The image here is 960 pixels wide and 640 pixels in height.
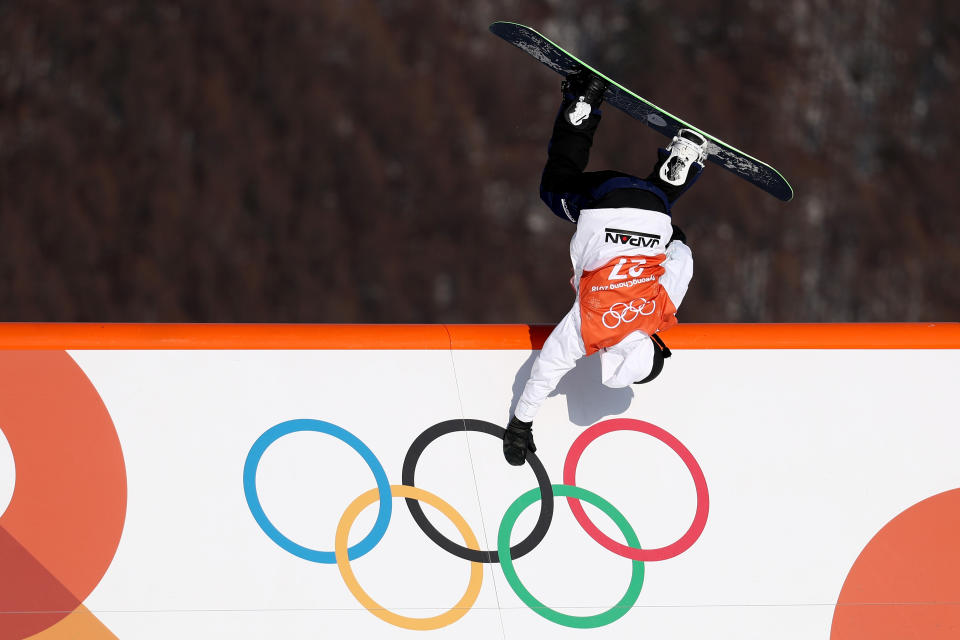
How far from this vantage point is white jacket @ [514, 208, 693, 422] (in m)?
2.06

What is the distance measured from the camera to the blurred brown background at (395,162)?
13.2 ft

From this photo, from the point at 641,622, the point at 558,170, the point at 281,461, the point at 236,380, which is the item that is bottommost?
the point at 641,622

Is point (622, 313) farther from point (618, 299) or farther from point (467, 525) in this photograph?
point (467, 525)

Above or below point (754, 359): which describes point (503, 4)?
above

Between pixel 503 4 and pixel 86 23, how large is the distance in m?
2.08

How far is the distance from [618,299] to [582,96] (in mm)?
540

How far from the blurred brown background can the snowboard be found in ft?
5.94

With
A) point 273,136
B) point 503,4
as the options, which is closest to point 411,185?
point 273,136

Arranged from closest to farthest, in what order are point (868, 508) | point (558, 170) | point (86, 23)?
point (558, 170), point (868, 508), point (86, 23)

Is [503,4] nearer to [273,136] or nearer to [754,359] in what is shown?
[273,136]

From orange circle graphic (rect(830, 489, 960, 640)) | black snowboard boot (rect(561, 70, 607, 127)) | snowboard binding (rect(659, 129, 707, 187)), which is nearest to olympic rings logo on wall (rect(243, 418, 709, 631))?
orange circle graphic (rect(830, 489, 960, 640))

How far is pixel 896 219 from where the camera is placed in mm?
4168

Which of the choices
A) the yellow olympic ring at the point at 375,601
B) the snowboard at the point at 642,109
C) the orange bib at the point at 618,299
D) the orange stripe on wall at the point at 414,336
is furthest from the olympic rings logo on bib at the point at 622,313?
the yellow olympic ring at the point at 375,601

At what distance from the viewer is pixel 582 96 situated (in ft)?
6.94
